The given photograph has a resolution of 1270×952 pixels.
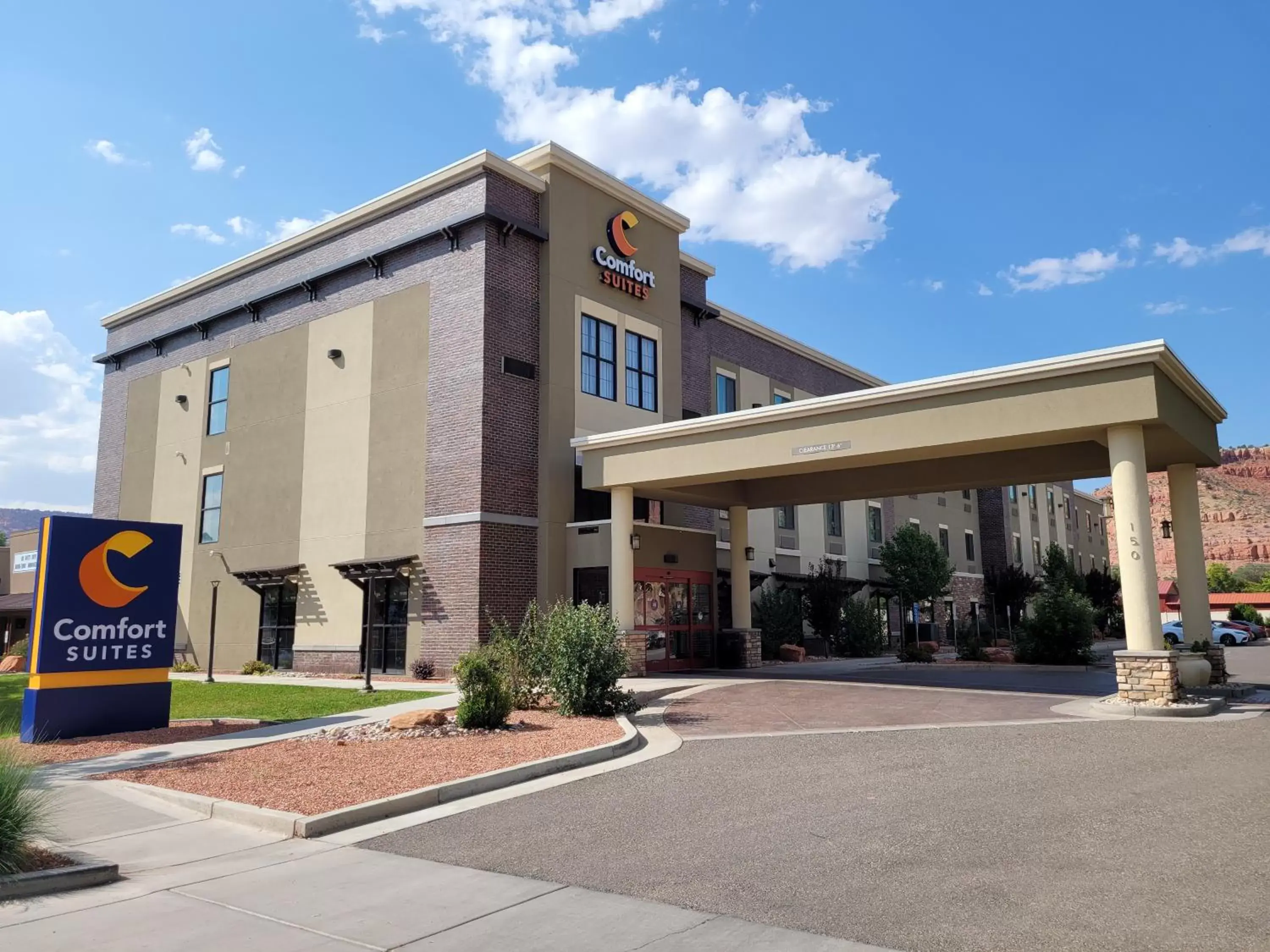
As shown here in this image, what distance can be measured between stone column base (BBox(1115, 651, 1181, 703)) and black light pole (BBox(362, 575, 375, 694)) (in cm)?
1334

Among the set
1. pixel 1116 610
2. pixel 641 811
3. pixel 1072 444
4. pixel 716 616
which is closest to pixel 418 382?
pixel 716 616

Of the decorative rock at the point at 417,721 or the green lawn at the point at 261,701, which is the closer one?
the decorative rock at the point at 417,721

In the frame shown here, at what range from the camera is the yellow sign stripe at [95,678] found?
1283cm

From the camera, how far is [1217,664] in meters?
18.2

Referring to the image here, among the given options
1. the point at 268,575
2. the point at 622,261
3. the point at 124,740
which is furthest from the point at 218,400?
the point at 124,740

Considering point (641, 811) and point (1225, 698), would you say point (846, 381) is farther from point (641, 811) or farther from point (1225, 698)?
point (641, 811)

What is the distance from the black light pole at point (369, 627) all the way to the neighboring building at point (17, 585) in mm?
24253

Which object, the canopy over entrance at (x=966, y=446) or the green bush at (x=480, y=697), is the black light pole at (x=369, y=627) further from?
the green bush at (x=480, y=697)

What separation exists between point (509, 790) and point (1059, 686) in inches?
552

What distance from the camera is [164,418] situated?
3212 centimetres

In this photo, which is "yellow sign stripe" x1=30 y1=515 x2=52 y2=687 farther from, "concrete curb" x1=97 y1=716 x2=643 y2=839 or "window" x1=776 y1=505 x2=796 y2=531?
"window" x1=776 y1=505 x2=796 y2=531

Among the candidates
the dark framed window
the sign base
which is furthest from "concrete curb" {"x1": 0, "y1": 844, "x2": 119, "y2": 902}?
the dark framed window

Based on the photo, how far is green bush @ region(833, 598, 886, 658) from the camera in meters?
34.3

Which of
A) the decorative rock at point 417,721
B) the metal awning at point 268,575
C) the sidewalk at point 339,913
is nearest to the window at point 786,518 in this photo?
the metal awning at point 268,575
